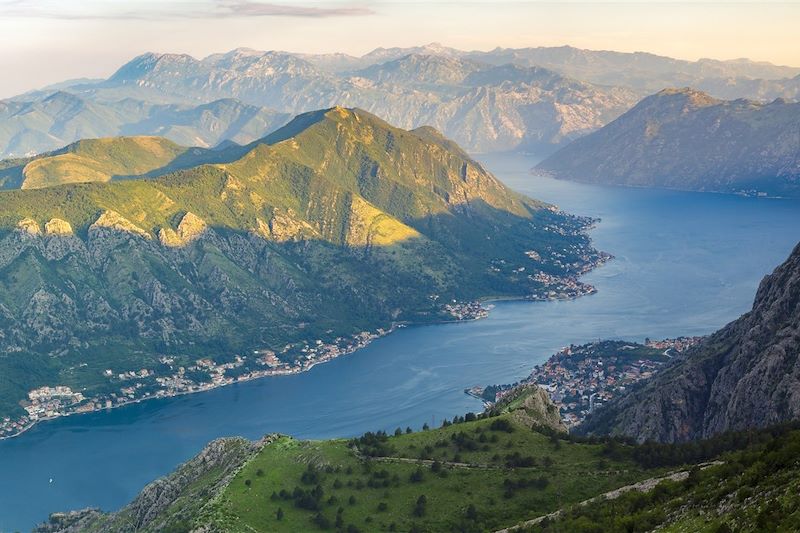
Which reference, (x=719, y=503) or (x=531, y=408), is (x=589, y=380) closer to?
(x=531, y=408)

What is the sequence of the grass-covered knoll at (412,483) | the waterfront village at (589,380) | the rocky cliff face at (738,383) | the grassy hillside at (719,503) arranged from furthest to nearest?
the waterfront village at (589,380), the rocky cliff face at (738,383), the grass-covered knoll at (412,483), the grassy hillside at (719,503)

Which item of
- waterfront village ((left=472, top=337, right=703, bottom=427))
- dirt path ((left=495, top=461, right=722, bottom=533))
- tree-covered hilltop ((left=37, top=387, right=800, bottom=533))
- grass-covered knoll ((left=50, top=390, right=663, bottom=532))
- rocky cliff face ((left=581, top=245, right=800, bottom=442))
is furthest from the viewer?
waterfront village ((left=472, top=337, right=703, bottom=427))

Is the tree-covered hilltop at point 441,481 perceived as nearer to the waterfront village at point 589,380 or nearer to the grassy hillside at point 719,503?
the grassy hillside at point 719,503

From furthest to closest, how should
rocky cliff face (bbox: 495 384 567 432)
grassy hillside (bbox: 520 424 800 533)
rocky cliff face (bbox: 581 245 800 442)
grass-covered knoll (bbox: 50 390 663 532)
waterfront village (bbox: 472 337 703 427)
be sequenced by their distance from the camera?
waterfront village (bbox: 472 337 703 427)
rocky cliff face (bbox: 581 245 800 442)
rocky cliff face (bbox: 495 384 567 432)
grass-covered knoll (bbox: 50 390 663 532)
grassy hillside (bbox: 520 424 800 533)

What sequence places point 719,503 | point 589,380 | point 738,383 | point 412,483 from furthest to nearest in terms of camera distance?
point 589,380 → point 738,383 → point 412,483 → point 719,503

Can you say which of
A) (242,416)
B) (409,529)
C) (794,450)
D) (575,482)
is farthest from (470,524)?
(242,416)

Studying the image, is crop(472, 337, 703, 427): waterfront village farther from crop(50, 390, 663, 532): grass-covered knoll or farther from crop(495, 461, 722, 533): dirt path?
crop(495, 461, 722, 533): dirt path

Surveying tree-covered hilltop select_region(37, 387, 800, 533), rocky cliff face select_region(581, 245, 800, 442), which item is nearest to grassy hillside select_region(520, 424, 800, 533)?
tree-covered hilltop select_region(37, 387, 800, 533)

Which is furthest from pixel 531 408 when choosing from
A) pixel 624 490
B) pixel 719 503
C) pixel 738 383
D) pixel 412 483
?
pixel 719 503

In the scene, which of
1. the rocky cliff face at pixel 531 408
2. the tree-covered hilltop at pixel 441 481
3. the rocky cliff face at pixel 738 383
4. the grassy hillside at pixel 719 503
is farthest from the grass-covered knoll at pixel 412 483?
the rocky cliff face at pixel 738 383

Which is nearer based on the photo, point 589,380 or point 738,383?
point 738,383
